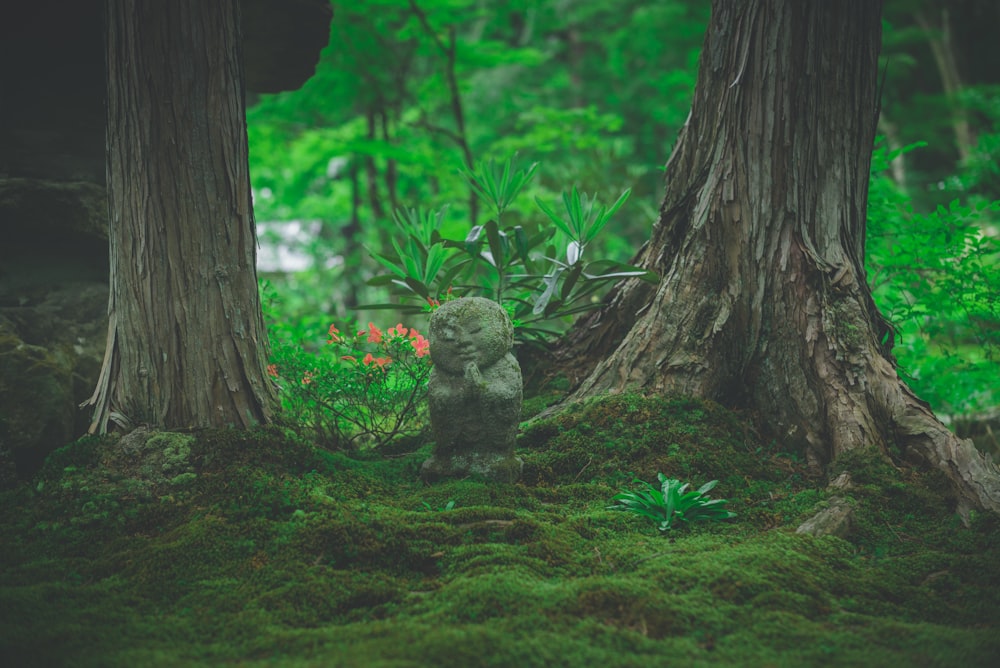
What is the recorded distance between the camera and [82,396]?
402cm

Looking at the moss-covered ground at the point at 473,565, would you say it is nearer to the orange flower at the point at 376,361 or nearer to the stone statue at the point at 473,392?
the stone statue at the point at 473,392

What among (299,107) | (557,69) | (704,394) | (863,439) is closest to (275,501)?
(704,394)

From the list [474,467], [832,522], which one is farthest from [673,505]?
[474,467]

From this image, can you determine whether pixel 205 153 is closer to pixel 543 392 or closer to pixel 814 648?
pixel 543 392

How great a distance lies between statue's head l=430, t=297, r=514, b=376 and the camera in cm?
334

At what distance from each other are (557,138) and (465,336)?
8711 mm

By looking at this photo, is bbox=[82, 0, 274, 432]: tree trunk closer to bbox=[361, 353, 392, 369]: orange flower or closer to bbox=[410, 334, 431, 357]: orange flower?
bbox=[361, 353, 392, 369]: orange flower

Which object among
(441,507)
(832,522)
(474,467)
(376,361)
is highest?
(376,361)

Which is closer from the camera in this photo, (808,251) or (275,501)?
(275,501)

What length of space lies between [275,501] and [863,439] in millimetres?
2980

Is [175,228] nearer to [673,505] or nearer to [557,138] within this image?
[673,505]

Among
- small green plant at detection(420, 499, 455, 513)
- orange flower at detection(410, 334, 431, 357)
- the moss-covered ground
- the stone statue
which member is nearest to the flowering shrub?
orange flower at detection(410, 334, 431, 357)

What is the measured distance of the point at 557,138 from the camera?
37.1 ft

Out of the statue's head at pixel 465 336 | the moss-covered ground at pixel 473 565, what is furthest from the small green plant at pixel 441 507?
the statue's head at pixel 465 336
